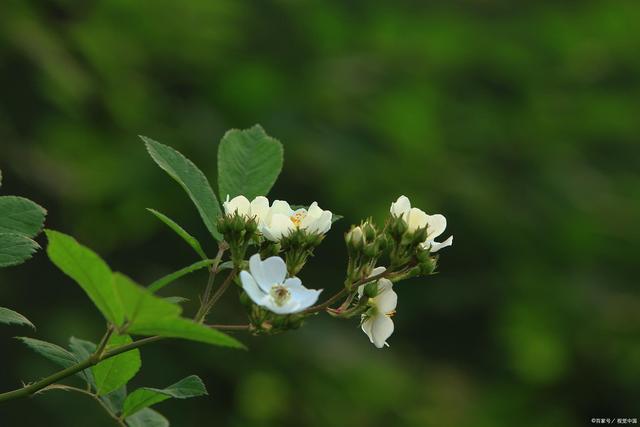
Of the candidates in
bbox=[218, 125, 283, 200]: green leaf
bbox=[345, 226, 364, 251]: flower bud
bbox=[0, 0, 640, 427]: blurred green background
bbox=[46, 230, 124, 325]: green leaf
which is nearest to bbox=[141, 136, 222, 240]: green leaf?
bbox=[218, 125, 283, 200]: green leaf

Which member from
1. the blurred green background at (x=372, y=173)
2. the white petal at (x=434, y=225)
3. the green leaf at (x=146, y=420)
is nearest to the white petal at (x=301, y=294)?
the white petal at (x=434, y=225)

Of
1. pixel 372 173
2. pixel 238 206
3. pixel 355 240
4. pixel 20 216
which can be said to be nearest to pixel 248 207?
pixel 238 206

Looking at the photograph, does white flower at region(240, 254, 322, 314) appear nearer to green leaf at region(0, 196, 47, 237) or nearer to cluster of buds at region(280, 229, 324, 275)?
cluster of buds at region(280, 229, 324, 275)

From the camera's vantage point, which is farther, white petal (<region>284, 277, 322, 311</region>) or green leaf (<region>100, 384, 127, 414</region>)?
green leaf (<region>100, 384, 127, 414</region>)

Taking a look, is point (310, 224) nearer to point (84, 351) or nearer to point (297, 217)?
point (297, 217)

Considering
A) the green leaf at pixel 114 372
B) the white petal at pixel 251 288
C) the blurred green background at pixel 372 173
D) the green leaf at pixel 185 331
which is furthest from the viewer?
the blurred green background at pixel 372 173

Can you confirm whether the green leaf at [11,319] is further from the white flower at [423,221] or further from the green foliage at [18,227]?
the white flower at [423,221]
